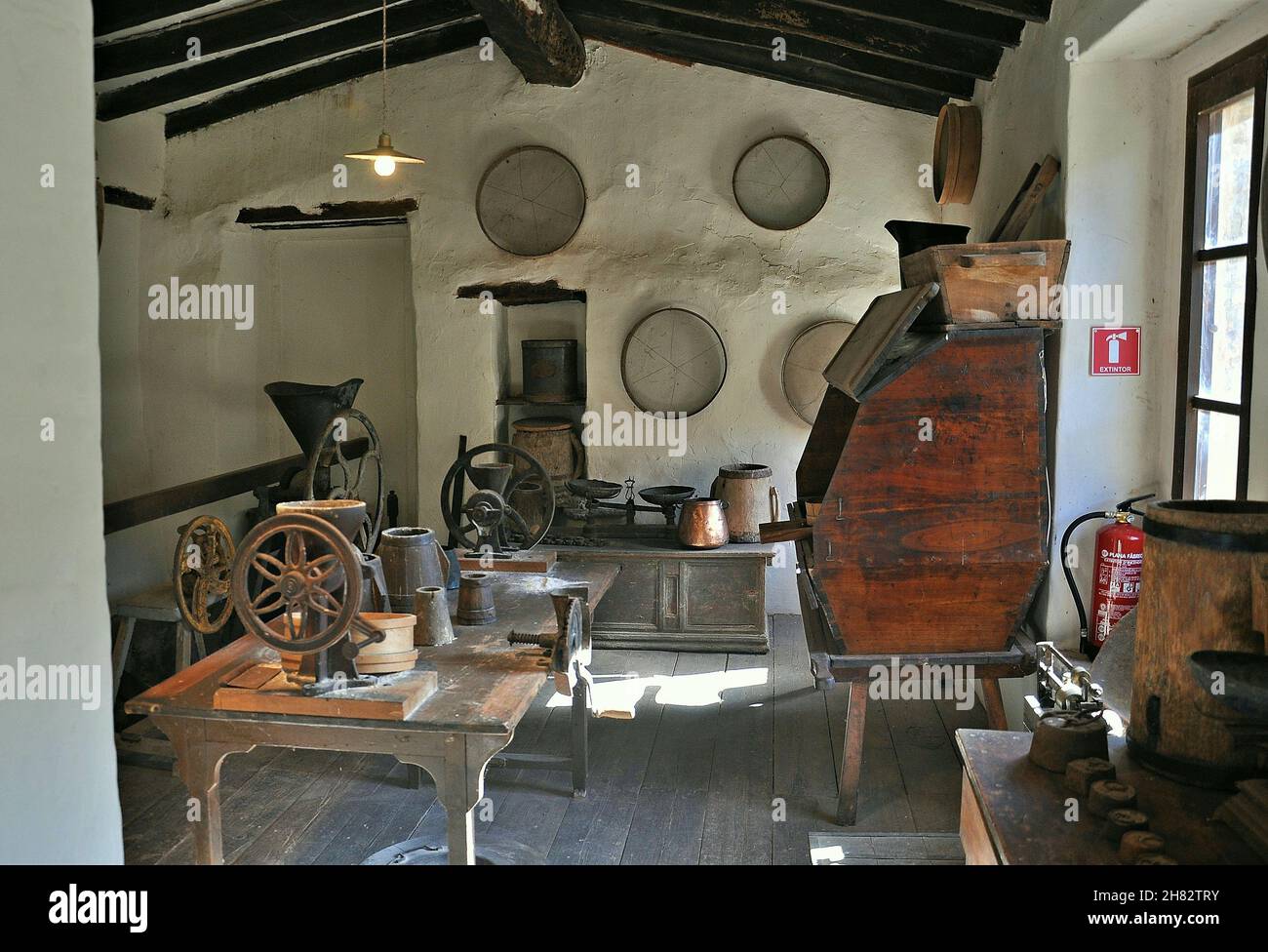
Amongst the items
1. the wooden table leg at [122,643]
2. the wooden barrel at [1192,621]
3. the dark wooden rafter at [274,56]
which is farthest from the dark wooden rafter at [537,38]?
the wooden barrel at [1192,621]

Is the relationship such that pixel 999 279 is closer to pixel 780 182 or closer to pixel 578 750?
pixel 578 750

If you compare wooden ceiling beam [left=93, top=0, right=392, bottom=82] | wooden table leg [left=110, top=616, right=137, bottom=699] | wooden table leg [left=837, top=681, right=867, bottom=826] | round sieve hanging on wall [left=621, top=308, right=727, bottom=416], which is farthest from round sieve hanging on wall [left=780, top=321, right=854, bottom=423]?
wooden table leg [left=110, top=616, right=137, bottom=699]

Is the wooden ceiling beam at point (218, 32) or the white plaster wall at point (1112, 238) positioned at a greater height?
the wooden ceiling beam at point (218, 32)

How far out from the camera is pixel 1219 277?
10.8 feet

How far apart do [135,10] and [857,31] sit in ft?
11.4

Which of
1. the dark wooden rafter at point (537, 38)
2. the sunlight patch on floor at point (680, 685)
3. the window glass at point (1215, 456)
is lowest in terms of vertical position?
the sunlight patch on floor at point (680, 685)

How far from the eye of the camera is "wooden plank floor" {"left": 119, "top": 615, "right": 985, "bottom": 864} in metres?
3.76

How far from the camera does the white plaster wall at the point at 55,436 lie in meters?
1.32

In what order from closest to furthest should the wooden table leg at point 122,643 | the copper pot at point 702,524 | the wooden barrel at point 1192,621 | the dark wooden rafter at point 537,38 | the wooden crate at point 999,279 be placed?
the wooden barrel at point 1192,621 < the wooden crate at point 999,279 < the wooden table leg at point 122,643 < the dark wooden rafter at point 537,38 < the copper pot at point 702,524

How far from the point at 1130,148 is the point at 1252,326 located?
39.7 inches

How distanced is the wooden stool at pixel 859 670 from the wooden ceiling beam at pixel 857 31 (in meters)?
2.88

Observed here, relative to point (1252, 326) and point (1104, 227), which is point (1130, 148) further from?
point (1252, 326)

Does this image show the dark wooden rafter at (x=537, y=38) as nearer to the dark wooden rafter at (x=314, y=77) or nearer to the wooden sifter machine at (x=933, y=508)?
the dark wooden rafter at (x=314, y=77)

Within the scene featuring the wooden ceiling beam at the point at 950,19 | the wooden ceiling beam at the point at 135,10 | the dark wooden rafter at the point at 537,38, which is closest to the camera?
the wooden ceiling beam at the point at 950,19
